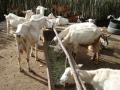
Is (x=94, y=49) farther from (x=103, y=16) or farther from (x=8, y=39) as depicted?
(x=103, y=16)

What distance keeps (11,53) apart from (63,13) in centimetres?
677

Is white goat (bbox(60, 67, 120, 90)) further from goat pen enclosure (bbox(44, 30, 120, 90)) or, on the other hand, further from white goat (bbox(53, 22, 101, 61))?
white goat (bbox(53, 22, 101, 61))

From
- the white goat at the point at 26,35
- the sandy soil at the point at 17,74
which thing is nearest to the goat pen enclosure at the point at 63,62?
the sandy soil at the point at 17,74

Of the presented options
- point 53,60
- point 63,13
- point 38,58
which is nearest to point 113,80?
point 53,60

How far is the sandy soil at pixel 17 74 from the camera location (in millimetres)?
8148

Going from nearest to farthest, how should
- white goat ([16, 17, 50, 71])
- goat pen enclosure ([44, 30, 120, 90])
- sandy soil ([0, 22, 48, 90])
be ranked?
goat pen enclosure ([44, 30, 120, 90]), sandy soil ([0, 22, 48, 90]), white goat ([16, 17, 50, 71])

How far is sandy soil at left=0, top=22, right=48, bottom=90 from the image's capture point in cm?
815

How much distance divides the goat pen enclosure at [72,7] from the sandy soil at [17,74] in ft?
20.7

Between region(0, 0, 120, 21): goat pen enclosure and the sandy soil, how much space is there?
6312 mm

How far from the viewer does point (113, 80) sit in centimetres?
646

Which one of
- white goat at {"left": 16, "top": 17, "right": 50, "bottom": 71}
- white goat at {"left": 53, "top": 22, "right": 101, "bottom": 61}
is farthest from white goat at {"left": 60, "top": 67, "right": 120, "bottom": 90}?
white goat at {"left": 53, "top": 22, "right": 101, "bottom": 61}

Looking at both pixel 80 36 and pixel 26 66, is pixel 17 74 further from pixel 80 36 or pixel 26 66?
pixel 80 36

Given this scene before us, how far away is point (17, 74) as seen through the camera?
8.90 m

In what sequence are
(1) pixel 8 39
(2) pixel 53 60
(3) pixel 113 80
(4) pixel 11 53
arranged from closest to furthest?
(3) pixel 113 80
(2) pixel 53 60
(4) pixel 11 53
(1) pixel 8 39
